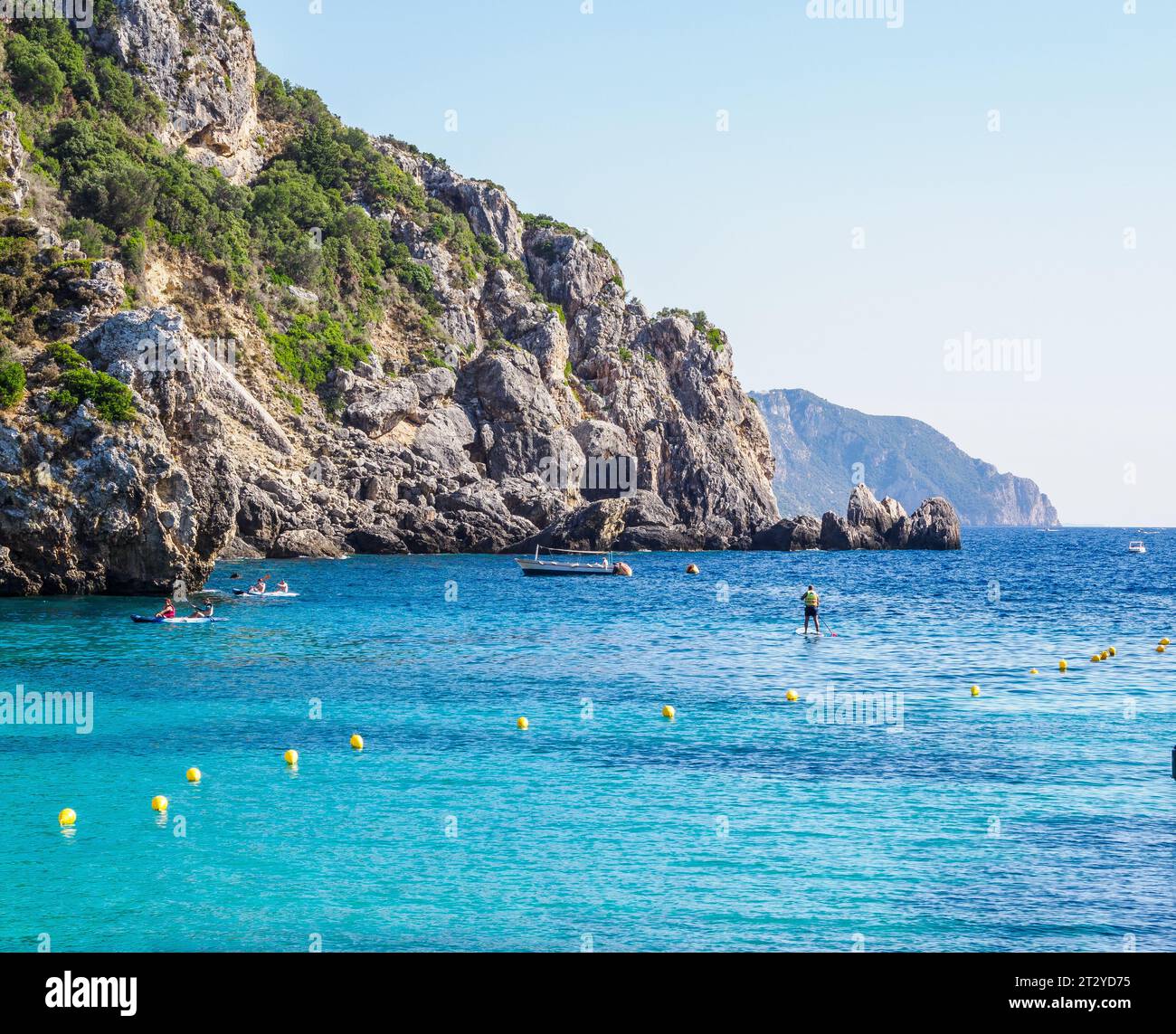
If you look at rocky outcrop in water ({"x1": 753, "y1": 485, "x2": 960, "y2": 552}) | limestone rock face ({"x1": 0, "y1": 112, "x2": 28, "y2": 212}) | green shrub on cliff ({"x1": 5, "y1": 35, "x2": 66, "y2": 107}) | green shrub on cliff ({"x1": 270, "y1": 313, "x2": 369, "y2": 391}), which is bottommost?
rocky outcrop in water ({"x1": 753, "y1": 485, "x2": 960, "y2": 552})

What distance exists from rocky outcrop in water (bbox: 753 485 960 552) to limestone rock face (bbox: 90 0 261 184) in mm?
64962

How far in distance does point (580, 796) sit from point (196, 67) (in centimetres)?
9941

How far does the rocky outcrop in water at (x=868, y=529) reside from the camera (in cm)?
12225

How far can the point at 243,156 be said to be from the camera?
11019 cm

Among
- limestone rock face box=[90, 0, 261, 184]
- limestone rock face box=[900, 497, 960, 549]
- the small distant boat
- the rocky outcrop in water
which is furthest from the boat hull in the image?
limestone rock face box=[900, 497, 960, 549]

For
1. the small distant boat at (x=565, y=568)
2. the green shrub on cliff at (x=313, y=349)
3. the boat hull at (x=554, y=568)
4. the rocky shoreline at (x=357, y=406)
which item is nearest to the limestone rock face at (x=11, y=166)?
the rocky shoreline at (x=357, y=406)

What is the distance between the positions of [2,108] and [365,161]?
2008 inches

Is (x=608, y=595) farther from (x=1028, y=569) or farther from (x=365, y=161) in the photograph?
(x=365, y=161)

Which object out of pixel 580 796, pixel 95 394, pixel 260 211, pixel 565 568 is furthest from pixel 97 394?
pixel 260 211

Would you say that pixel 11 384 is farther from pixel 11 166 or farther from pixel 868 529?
pixel 868 529

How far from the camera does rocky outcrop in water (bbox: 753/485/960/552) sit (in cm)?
12225

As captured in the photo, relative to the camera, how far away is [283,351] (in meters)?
96.4

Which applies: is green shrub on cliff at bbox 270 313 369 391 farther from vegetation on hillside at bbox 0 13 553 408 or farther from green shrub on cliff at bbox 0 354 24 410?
green shrub on cliff at bbox 0 354 24 410
